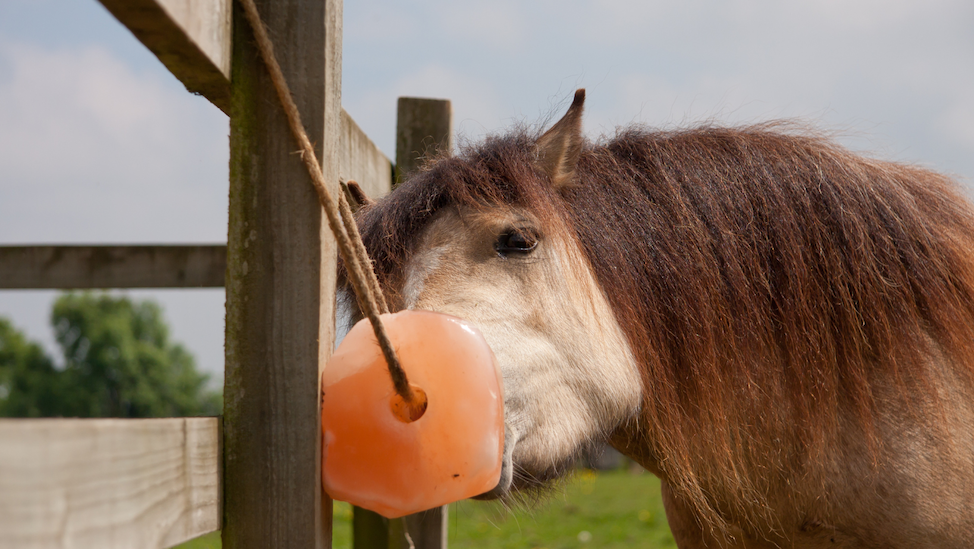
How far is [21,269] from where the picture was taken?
2.47 metres

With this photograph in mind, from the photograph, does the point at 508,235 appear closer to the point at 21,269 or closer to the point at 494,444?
the point at 494,444

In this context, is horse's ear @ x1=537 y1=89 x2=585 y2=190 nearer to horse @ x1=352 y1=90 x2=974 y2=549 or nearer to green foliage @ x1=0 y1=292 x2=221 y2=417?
horse @ x1=352 y1=90 x2=974 y2=549

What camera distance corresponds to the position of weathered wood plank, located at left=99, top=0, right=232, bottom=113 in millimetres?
832

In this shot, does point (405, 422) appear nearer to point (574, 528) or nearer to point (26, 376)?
point (574, 528)

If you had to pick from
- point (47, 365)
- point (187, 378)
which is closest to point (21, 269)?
point (47, 365)

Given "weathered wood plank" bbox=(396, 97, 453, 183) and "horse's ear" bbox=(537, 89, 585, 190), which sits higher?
"weathered wood plank" bbox=(396, 97, 453, 183)

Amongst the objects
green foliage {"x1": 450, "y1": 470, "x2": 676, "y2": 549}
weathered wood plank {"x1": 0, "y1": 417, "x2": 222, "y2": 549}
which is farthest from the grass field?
weathered wood plank {"x1": 0, "y1": 417, "x2": 222, "y2": 549}

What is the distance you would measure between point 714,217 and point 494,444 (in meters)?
0.98

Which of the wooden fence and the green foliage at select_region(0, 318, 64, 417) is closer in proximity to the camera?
the wooden fence

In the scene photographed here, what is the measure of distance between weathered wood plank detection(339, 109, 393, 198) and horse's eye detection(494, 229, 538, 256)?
49 cm

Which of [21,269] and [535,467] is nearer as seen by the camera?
[535,467]

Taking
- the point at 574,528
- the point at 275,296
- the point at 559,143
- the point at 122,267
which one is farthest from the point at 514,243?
the point at 574,528

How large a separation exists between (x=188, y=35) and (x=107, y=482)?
0.57 metres

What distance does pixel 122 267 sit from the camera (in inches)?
101
